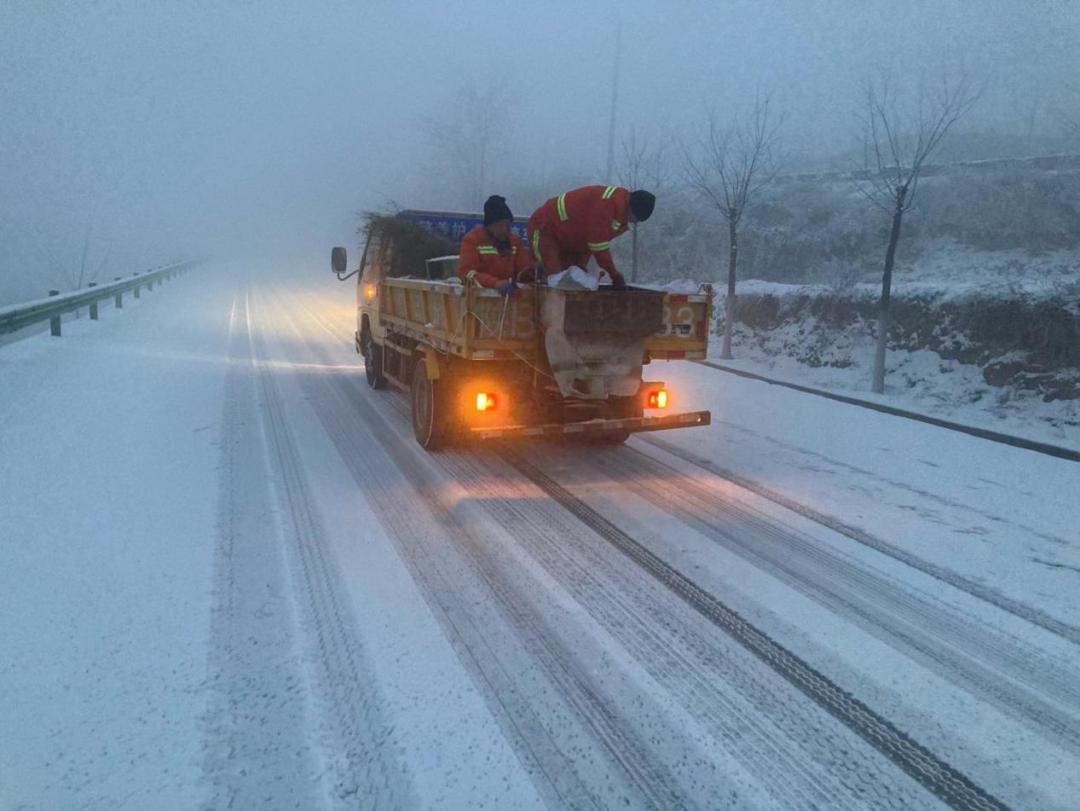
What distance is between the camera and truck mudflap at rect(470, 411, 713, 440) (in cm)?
604

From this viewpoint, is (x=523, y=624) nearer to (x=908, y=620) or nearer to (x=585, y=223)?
(x=908, y=620)

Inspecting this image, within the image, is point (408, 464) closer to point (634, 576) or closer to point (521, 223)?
point (634, 576)

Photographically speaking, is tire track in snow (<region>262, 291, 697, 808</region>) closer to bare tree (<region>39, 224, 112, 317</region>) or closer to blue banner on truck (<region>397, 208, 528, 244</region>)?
blue banner on truck (<region>397, 208, 528, 244</region>)

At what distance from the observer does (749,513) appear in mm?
5602

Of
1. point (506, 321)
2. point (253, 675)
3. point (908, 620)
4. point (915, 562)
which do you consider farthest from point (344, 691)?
point (915, 562)

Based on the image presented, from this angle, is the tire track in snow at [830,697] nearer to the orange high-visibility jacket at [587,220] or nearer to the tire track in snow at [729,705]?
the tire track in snow at [729,705]

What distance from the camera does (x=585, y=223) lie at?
6.26 m

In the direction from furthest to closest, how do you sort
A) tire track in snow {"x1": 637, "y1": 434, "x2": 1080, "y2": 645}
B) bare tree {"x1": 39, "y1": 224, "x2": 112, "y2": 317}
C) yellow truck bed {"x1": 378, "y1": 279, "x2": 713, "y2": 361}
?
bare tree {"x1": 39, "y1": 224, "x2": 112, "y2": 317} → yellow truck bed {"x1": 378, "y1": 279, "x2": 713, "y2": 361} → tire track in snow {"x1": 637, "y1": 434, "x2": 1080, "y2": 645}

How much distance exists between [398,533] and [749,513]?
2.72 metres

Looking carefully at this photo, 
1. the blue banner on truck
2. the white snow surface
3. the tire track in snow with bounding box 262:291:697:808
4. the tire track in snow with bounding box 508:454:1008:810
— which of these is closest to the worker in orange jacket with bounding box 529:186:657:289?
the tire track in snow with bounding box 262:291:697:808

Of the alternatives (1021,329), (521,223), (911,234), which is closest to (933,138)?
(1021,329)

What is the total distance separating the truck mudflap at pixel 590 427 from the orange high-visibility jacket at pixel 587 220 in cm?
139

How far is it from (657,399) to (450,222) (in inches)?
196

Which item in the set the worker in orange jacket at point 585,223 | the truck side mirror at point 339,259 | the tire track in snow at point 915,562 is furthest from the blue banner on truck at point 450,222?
the tire track in snow at point 915,562
